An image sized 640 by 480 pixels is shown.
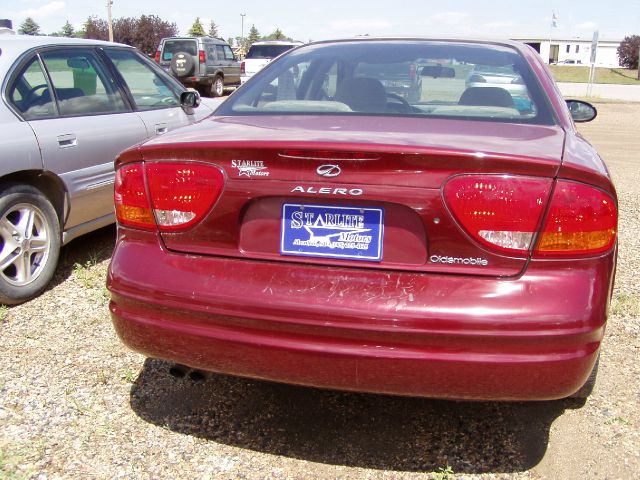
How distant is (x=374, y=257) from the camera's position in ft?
7.27

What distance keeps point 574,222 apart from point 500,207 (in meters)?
0.24

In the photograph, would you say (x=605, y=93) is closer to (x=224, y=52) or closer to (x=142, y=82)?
(x=224, y=52)

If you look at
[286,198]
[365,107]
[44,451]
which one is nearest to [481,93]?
[365,107]

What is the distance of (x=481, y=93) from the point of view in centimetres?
307

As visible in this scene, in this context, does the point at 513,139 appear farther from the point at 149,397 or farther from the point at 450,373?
the point at 149,397

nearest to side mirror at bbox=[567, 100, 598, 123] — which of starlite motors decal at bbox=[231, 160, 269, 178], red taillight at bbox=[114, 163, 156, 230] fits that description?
starlite motors decal at bbox=[231, 160, 269, 178]

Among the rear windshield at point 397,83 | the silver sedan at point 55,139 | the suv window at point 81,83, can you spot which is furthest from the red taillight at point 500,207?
the suv window at point 81,83

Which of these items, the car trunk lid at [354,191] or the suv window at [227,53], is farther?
the suv window at [227,53]

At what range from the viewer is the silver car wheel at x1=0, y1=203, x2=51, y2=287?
13.0 ft

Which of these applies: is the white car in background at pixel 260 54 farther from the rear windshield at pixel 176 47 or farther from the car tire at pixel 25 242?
the car tire at pixel 25 242

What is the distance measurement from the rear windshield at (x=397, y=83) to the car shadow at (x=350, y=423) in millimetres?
1305

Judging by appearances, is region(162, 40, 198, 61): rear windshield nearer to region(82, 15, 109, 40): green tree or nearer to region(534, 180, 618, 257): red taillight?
region(534, 180, 618, 257): red taillight

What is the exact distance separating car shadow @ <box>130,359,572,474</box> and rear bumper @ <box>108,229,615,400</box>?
53cm

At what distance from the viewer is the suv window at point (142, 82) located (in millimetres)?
5324
